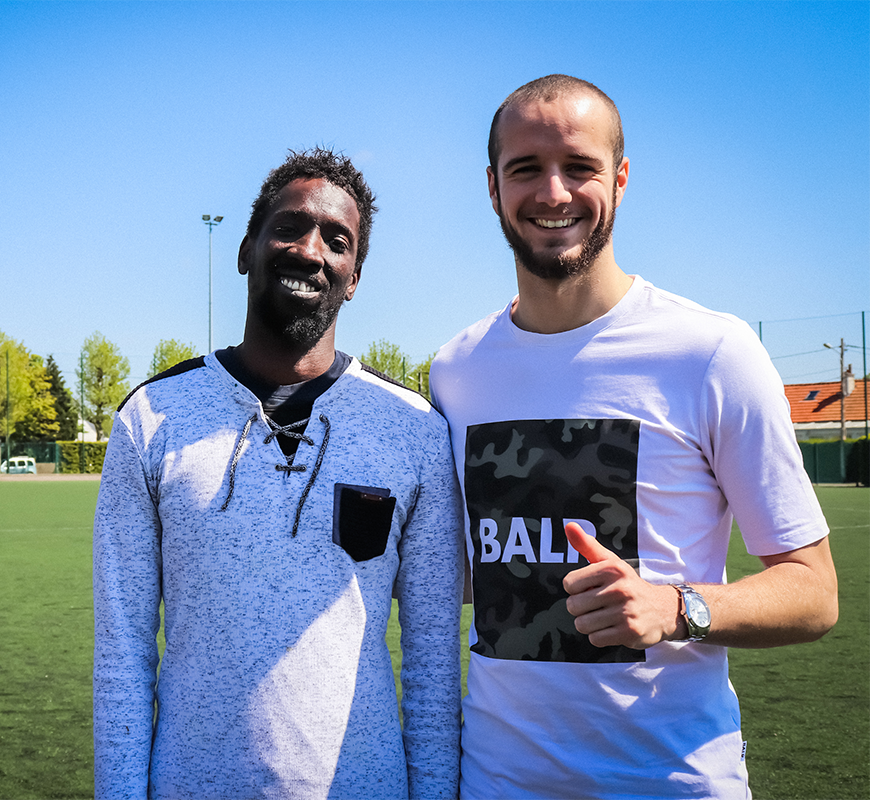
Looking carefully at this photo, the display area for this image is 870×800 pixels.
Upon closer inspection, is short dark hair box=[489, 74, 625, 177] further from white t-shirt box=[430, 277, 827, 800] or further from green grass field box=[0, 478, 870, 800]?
green grass field box=[0, 478, 870, 800]

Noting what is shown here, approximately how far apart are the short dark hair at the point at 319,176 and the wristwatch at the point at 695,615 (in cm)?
137

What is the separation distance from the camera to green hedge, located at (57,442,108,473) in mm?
44844

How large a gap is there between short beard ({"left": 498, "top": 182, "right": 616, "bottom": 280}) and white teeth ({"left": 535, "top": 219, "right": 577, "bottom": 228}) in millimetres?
63

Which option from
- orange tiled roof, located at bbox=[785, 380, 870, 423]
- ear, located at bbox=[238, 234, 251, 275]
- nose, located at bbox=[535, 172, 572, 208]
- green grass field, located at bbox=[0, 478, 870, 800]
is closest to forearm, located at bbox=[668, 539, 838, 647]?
nose, located at bbox=[535, 172, 572, 208]

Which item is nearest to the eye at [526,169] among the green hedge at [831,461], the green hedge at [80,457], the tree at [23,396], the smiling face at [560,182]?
the smiling face at [560,182]

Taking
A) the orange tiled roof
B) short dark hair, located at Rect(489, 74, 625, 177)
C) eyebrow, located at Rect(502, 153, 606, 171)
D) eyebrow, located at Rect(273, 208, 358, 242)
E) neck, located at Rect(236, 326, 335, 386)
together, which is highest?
the orange tiled roof

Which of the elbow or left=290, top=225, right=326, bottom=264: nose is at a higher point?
left=290, top=225, right=326, bottom=264: nose

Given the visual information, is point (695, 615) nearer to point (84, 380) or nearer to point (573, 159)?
point (573, 159)

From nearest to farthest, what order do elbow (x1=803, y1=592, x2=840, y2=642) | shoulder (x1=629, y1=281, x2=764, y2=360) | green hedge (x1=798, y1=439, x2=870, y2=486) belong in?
elbow (x1=803, y1=592, x2=840, y2=642) < shoulder (x1=629, y1=281, x2=764, y2=360) < green hedge (x1=798, y1=439, x2=870, y2=486)

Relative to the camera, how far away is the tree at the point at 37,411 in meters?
54.8

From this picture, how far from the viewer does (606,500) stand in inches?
82.0

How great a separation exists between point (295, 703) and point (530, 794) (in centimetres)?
63

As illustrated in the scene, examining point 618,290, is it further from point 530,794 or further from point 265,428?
point 530,794

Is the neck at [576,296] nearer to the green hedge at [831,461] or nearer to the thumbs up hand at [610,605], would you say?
the thumbs up hand at [610,605]
